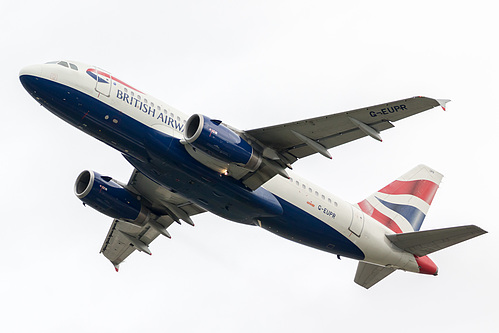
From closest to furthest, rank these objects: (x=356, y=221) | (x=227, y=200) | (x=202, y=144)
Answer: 1. (x=202, y=144)
2. (x=227, y=200)
3. (x=356, y=221)

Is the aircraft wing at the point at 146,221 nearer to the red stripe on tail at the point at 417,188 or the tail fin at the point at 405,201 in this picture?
the tail fin at the point at 405,201

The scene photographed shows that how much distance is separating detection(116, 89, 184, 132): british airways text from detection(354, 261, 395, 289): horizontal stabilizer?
13.3 m

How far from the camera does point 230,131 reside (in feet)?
99.7

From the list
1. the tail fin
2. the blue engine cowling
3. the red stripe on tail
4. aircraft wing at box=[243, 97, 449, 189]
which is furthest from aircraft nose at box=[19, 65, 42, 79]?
the red stripe on tail

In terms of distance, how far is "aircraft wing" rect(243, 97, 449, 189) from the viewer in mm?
28812

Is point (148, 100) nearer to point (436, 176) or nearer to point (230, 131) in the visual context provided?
point (230, 131)

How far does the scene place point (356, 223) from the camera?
117 feet

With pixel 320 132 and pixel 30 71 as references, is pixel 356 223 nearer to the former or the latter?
pixel 320 132

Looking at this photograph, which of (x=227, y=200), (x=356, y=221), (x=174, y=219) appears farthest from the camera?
(x=174, y=219)

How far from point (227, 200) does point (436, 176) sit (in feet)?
48.9

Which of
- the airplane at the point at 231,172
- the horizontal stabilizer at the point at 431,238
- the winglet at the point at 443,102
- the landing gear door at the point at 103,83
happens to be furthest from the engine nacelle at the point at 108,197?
the winglet at the point at 443,102

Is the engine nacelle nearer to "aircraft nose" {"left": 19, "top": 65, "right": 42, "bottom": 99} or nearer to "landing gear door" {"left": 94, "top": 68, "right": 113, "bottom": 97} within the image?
"landing gear door" {"left": 94, "top": 68, "right": 113, "bottom": 97}

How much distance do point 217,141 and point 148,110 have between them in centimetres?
350

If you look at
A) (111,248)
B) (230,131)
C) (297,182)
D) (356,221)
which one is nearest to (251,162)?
(230,131)
